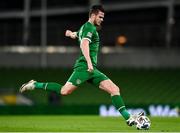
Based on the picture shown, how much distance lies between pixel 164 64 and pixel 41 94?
803 centimetres

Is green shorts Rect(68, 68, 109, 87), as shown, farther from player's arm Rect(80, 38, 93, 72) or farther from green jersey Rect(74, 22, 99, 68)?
player's arm Rect(80, 38, 93, 72)

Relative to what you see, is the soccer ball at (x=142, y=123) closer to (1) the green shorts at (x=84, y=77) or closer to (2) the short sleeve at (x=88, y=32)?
(1) the green shorts at (x=84, y=77)

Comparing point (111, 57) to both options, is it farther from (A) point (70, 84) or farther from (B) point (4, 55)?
(A) point (70, 84)

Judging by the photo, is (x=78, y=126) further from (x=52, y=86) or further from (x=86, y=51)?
(x=86, y=51)

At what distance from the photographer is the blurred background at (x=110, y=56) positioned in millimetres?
37628

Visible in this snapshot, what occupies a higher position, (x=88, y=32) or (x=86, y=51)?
(x=88, y=32)

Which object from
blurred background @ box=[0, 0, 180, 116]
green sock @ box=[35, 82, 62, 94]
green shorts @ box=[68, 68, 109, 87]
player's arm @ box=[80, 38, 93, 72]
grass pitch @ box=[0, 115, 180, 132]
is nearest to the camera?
player's arm @ box=[80, 38, 93, 72]

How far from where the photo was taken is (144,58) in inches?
1682

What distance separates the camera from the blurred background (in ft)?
123

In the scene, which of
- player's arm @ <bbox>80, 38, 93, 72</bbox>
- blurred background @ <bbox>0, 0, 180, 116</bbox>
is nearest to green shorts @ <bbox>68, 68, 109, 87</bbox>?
player's arm @ <bbox>80, 38, 93, 72</bbox>

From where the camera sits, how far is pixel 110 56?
4316cm

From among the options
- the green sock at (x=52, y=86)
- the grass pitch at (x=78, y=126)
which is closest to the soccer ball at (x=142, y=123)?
the grass pitch at (x=78, y=126)

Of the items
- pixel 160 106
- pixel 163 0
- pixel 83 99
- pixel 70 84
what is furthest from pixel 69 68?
pixel 70 84

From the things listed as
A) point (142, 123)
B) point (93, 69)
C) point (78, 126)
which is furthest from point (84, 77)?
point (78, 126)
